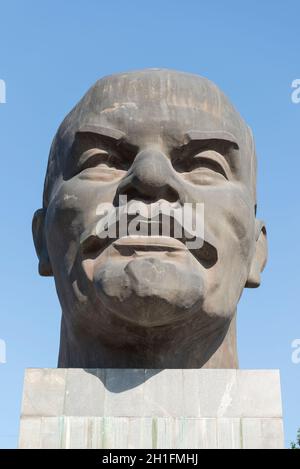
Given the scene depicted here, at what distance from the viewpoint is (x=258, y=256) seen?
6.32m

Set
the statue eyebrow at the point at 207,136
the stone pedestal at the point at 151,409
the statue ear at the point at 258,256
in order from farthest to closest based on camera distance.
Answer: the statue ear at the point at 258,256, the statue eyebrow at the point at 207,136, the stone pedestal at the point at 151,409

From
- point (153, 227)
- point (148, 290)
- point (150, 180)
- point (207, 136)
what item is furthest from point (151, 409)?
point (207, 136)

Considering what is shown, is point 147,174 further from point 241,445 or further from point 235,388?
point 241,445

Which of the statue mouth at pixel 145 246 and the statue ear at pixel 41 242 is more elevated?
the statue ear at pixel 41 242

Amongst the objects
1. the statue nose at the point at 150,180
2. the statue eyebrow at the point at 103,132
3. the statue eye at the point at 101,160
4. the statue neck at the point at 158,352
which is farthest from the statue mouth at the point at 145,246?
the statue eyebrow at the point at 103,132

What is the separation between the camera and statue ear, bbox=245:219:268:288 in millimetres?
6125

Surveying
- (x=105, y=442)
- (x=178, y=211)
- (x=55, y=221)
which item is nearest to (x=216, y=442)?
(x=105, y=442)

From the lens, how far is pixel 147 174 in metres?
5.19

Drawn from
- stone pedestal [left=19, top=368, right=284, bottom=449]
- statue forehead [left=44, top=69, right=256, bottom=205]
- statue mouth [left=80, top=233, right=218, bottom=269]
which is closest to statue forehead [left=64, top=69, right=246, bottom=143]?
statue forehead [left=44, top=69, right=256, bottom=205]

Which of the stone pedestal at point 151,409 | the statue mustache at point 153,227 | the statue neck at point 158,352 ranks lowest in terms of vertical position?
the stone pedestal at point 151,409

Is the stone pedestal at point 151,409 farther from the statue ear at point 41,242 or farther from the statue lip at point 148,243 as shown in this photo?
the statue ear at point 41,242

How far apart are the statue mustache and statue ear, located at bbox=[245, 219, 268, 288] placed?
943 mm

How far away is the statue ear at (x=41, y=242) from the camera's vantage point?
6168mm

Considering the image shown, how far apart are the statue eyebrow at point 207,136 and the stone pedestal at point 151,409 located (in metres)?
1.73
